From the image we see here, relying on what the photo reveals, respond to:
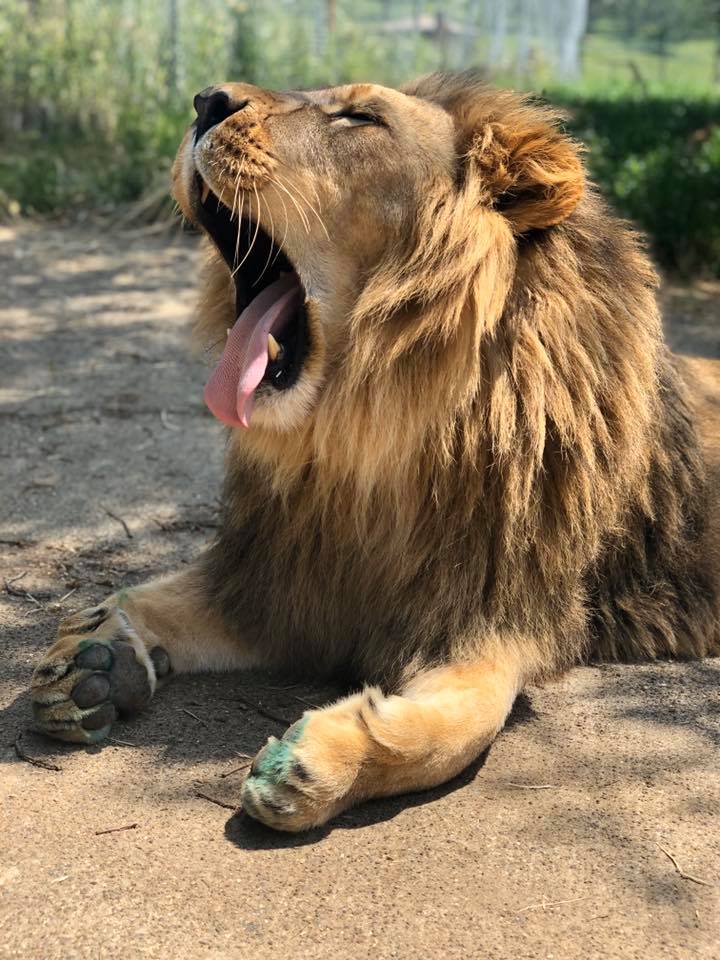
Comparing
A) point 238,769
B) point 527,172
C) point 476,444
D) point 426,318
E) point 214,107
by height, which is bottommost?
point 238,769

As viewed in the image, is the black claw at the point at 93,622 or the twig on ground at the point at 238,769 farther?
Answer: the black claw at the point at 93,622

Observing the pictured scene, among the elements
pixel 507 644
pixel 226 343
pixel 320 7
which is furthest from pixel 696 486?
pixel 320 7

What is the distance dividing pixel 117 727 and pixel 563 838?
108 centimetres

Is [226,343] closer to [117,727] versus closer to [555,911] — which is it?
[117,727]

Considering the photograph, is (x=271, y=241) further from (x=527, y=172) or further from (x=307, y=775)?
(x=307, y=775)

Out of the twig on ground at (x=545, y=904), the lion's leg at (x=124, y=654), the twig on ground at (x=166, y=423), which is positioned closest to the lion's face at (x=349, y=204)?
the lion's leg at (x=124, y=654)

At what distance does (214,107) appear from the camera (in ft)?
9.16

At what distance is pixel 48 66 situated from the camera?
10594 mm

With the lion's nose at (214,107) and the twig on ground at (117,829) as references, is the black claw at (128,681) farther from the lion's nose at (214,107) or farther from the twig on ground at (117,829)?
the lion's nose at (214,107)

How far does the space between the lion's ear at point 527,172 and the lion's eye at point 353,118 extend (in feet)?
0.77

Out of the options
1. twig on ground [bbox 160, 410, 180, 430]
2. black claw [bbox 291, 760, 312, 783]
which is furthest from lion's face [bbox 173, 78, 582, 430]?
twig on ground [bbox 160, 410, 180, 430]

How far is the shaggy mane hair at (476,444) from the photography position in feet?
9.04

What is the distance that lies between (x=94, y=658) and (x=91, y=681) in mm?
61

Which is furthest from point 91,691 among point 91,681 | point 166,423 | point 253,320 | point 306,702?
point 166,423
